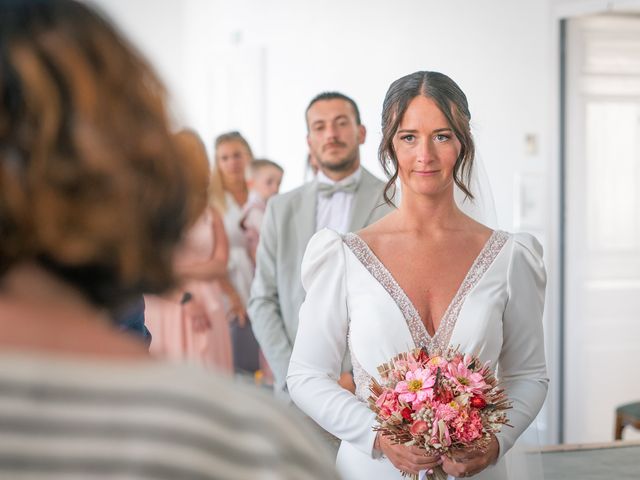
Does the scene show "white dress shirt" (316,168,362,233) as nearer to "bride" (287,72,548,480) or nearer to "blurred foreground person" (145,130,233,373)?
"bride" (287,72,548,480)

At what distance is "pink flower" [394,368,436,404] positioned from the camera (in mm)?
2195

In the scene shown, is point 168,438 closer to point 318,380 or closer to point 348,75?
point 318,380

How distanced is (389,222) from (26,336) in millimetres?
1742

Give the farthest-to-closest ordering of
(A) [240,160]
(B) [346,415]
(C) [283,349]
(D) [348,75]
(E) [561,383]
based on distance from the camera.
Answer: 1. (D) [348,75]
2. (A) [240,160]
3. (E) [561,383]
4. (C) [283,349]
5. (B) [346,415]

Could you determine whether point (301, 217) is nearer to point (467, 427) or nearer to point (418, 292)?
point (418, 292)

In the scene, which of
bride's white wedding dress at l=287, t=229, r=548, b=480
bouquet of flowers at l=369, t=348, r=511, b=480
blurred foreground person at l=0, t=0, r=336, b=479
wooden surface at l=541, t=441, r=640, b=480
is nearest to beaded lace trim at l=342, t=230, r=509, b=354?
bride's white wedding dress at l=287, t=229, r=548, b=480

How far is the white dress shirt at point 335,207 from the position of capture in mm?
4093

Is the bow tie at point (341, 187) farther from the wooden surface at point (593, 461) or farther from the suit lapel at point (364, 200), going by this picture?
the wooden surface at point (593, 461)

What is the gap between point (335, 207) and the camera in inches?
162

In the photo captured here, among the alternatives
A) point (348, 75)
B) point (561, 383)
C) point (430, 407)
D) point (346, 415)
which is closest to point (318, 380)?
point (346, 415)

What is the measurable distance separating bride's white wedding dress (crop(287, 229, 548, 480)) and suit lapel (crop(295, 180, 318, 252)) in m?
1.58

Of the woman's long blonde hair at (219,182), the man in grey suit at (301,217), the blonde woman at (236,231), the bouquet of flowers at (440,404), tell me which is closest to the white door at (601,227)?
the blonde woman at (236,231)

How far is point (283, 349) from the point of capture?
160 inches

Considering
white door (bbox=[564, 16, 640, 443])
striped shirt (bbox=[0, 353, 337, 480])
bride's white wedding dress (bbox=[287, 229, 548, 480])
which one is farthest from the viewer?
white door (bbox=[564, 16, 640, 443])
